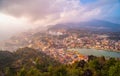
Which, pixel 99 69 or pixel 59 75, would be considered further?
pixel 99 69

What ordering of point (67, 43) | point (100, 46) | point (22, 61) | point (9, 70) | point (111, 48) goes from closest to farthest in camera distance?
point (9, 70) → point (22, 61) → point (111, 48) → point (100, 46) → point (67, 43)

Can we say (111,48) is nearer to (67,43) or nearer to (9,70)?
(67,43)

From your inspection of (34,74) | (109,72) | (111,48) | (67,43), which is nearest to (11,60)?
(34,74)

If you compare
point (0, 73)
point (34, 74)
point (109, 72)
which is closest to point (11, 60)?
point (0, 73)

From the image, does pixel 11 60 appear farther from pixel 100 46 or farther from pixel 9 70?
pixel 100 46

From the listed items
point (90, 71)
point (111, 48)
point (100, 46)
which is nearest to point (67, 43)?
point (100, 46)

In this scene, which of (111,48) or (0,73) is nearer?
(0,73)

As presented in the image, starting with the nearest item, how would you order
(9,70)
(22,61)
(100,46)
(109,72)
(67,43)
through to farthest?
(109,72)
(9,70)
(22,61)
(100,46)
(67,43)

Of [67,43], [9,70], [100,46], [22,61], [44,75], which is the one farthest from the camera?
[67,43]

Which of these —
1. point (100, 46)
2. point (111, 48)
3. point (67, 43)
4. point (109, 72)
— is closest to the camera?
point (109, 72)
